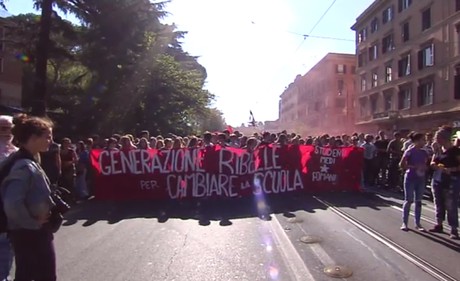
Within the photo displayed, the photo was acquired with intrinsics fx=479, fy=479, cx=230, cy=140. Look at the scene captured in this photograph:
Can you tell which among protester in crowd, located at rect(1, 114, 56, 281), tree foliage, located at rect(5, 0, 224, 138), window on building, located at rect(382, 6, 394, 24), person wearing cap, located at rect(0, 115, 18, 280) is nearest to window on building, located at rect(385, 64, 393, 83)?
window on building, located at rect(382, 6, 394, 24)

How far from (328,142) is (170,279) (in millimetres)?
10635

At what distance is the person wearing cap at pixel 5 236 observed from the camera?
13.6 feet

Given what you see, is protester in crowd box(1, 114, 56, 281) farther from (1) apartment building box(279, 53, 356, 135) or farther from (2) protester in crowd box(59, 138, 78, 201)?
(1) apartment building box(279, 53, 356, 135)

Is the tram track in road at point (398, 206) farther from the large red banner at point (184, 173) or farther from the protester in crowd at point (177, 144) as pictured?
the protester in crowd at point (177, 144)

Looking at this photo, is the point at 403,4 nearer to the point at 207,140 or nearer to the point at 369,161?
the point at 369,161

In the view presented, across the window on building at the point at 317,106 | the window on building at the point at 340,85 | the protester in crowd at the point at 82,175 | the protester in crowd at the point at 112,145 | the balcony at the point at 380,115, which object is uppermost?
the window on building at the point at 340,85

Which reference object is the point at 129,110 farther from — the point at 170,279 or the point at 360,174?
the point at 170,279

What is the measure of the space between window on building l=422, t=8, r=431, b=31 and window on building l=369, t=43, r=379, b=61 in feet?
39.5

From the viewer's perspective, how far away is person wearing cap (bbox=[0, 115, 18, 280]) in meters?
4.16

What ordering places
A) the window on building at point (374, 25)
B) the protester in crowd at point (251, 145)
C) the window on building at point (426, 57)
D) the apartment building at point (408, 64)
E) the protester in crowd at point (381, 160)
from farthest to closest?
the window on building at point (374, 25) → the window on building at point (426, 57) → the apartment building at point (408, 64) → the protester in crowd at point (381, 160) → the protester in crowd at point (251, 145)

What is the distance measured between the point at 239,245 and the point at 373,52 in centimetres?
5180

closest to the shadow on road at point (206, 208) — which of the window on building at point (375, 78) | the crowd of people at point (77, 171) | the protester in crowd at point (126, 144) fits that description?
the crowd of people at point (77, 171)

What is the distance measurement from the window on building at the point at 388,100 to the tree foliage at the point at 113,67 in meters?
26.4

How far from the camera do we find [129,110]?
28.5 meters
